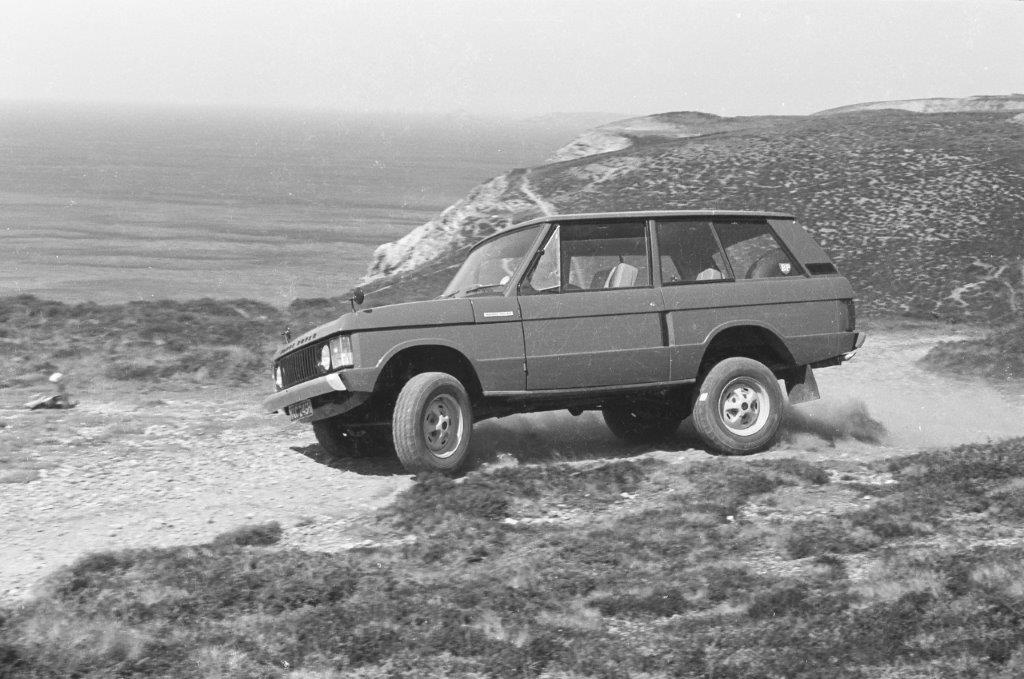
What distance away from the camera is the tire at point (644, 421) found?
10.9 metres

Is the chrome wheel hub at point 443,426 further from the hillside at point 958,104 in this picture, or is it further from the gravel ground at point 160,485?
the hillside at point 958,104

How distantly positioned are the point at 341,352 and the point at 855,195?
22.2m

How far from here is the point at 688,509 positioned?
8.25m

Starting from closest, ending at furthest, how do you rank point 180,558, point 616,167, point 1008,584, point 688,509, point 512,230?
point 1008,584, point 180,558, point 688,509, point 512,230, point 616,167

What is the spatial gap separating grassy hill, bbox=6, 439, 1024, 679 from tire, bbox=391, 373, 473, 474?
466 millimetres

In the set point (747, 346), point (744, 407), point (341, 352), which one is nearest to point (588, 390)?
point (744, 407)

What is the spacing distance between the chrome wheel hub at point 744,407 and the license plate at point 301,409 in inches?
142

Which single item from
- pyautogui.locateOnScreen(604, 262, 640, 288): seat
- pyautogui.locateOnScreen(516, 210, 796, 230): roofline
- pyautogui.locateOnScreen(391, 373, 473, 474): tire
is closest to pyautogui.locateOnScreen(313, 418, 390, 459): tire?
pyautogui.locateOnScreen(391, 373, 473, 474): tire

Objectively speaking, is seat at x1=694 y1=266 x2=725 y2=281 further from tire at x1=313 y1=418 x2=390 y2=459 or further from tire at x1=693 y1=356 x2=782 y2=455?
tire at x1=313 y1=418 x2=390 y2=459

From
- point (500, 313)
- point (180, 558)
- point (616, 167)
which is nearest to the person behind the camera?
point (180, 558)

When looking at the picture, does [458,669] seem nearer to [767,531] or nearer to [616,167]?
[767,531]

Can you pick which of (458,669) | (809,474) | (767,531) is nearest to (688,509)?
(767,531)

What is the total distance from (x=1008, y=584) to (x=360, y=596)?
351 cm

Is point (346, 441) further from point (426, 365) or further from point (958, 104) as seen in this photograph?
point (958, 104)
